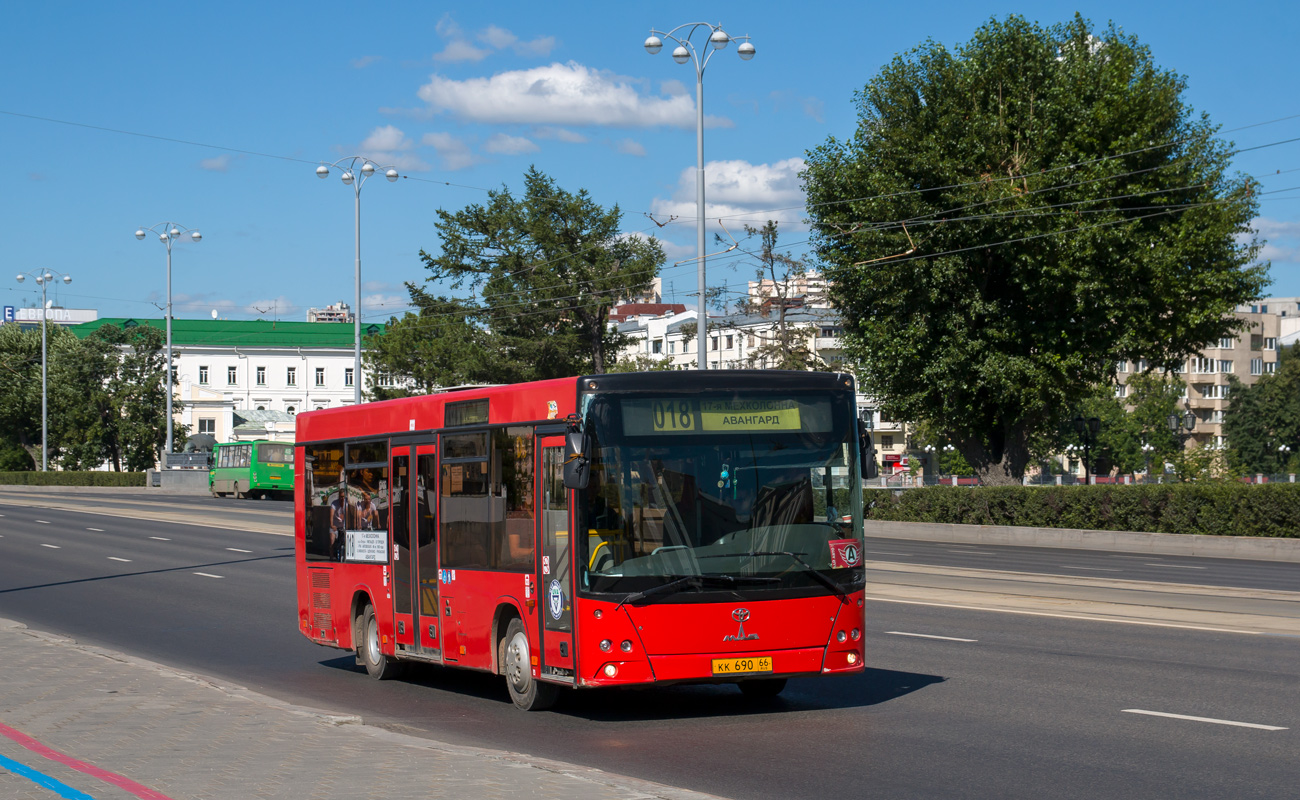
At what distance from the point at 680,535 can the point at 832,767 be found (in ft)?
7.14

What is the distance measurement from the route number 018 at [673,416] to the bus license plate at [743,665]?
167cm

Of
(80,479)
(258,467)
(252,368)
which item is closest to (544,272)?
(258,467)

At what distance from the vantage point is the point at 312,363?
125625 millimetres

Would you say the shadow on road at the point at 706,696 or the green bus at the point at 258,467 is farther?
the green bus at the point at 258,467

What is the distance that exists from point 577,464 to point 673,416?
88cm

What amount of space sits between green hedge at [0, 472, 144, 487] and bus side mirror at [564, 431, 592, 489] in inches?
3090

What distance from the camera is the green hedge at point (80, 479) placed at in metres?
83.3

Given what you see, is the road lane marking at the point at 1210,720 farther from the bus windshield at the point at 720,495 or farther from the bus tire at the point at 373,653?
the bus tire at the point at 373,653

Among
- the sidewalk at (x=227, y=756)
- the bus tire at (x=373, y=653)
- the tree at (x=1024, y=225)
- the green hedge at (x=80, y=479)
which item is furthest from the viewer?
the green hedge at (x=80, y=479)

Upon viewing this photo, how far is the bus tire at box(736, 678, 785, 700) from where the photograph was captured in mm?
10984

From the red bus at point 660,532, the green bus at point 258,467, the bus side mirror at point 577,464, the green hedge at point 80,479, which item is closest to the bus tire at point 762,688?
the red bus at point 660,532

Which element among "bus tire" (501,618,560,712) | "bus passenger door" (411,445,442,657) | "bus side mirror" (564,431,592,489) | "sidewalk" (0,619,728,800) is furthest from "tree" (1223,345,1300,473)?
"sidewalk" (0,619,728,800)

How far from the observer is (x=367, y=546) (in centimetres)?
1309

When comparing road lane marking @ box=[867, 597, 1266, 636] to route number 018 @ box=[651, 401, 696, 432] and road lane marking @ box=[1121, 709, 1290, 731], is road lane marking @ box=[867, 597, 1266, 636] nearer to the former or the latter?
road lane marking @ box=[1121, 709, 1290, 731]
